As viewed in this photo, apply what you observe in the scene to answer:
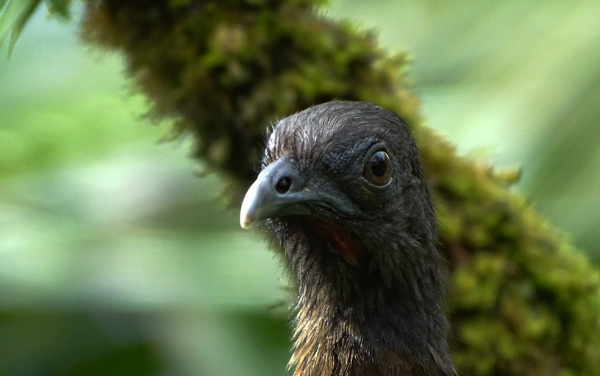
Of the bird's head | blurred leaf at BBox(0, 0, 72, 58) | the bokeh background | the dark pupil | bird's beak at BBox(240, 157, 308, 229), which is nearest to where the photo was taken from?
bird's beak at BBox(240, 157, 308, 229)

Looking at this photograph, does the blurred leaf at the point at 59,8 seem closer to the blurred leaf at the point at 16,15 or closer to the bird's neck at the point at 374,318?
the blurred leaf at the point at 16,15

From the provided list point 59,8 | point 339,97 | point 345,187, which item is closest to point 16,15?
point 59,8

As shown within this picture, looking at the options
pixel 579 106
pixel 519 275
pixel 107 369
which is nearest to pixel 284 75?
pixel 519 275

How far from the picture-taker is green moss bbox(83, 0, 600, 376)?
2.84m

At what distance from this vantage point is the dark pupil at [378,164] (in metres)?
2.33

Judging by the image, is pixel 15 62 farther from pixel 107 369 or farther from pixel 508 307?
pixel 508 307

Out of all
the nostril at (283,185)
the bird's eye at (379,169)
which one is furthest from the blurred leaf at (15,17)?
the bird's eye at (379,169)

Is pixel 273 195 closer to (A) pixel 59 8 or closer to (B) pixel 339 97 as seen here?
(B) pixel 339 97

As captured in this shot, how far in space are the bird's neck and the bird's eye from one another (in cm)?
19

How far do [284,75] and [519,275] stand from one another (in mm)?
988

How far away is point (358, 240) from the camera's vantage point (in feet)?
7.80

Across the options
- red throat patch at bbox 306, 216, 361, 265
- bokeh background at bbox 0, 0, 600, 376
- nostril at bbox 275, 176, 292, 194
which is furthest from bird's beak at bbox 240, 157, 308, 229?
bokeh background at bbox 0, 0, 600, 376

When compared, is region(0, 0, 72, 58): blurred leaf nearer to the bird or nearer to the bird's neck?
the bird

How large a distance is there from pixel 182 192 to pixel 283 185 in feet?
9.46
